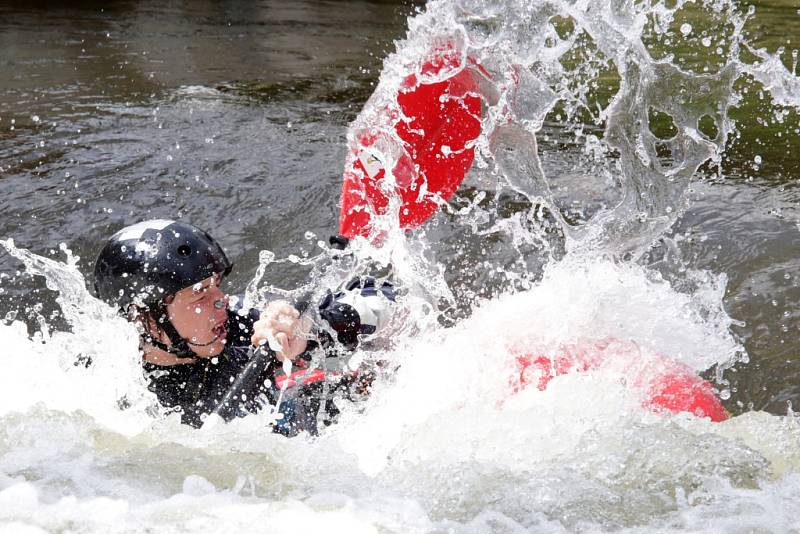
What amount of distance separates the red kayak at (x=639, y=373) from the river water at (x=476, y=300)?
5 cm

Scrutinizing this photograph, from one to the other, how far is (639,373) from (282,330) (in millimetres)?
1111

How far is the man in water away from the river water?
0.09m

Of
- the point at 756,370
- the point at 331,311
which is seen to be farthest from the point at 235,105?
Answer: the point at 756,370

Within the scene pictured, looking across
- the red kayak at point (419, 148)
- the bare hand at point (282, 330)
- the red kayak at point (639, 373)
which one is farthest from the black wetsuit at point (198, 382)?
the red kayak at point (419, 148)

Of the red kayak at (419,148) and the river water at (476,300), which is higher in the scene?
the red kayak at (419,148)

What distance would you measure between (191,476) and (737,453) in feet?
4.93

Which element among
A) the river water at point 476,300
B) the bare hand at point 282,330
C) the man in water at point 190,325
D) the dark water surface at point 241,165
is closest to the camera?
the river water at point 476,300

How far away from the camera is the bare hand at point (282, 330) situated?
106 inches

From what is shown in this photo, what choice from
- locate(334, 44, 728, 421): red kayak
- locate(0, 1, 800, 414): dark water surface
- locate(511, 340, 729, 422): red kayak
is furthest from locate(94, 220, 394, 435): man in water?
locate(0, 1, 800, 414): dark water surface

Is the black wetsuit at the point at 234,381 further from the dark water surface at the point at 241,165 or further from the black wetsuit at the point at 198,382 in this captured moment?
the dark water surface at the point at 241,165

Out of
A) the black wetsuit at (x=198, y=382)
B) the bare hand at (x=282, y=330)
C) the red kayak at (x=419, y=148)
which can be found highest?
the red kayak at (x=419, y=148)

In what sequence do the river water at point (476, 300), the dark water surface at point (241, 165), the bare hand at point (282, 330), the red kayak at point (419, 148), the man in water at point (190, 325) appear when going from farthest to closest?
the dark water surface at point (241, 165)
the red kayak at point (419, 148)
the man in water at point (190, 325)
the bare hand at point (282, 330)
the river water at point (476, 300)

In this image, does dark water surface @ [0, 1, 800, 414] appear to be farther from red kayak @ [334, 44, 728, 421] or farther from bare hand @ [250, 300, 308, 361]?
bare hand @ [250, 300, 308, 361]

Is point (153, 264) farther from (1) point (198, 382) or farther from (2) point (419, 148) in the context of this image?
(2) point (419, 148)
